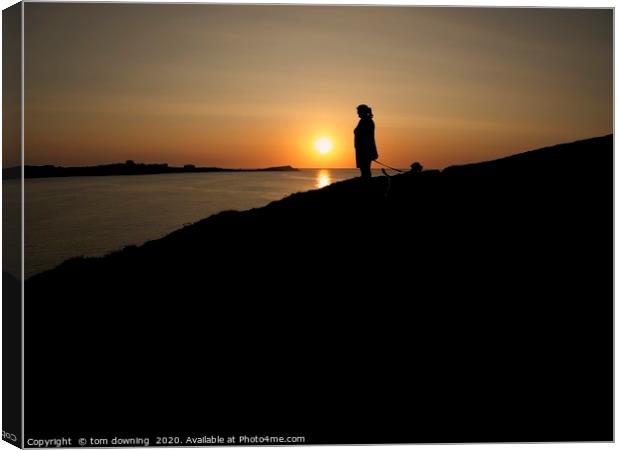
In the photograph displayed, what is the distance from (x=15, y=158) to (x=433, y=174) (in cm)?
982

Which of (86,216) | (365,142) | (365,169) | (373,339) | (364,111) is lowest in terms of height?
(373,339)

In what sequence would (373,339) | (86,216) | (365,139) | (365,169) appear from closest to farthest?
(373,339) → (365,139) → (365,169) → (86,216)

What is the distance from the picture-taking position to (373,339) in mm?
8633

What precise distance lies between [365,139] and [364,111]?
860mm

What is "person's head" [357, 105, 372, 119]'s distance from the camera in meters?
9.20

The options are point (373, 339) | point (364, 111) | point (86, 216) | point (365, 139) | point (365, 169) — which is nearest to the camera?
point (373, 339)

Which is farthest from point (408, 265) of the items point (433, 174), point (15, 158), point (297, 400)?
point (15, 158)

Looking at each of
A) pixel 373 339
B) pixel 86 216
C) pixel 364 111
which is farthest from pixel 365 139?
pixel 86 216

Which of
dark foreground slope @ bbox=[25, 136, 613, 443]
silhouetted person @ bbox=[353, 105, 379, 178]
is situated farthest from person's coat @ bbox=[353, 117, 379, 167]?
dark foreground slope @ bbox=[25, 136, 613, 443]

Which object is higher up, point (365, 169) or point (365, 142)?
point (365, 142)

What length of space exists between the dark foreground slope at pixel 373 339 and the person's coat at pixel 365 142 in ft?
5.56

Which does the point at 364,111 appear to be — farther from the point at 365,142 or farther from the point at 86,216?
the point at 86,216

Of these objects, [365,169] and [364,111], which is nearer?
[364,111]

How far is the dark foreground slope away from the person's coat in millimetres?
1695
